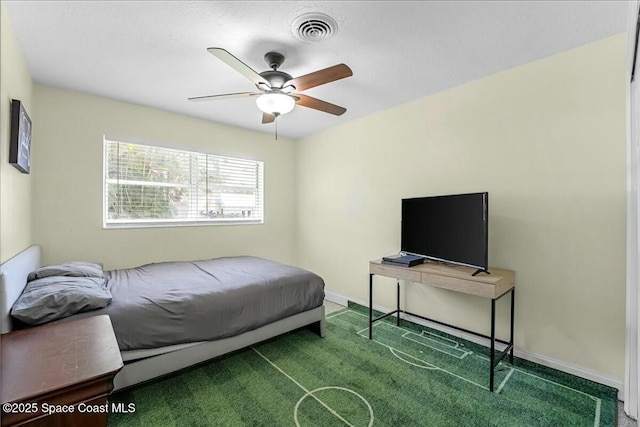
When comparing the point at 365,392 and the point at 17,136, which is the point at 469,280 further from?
the point at 17,136

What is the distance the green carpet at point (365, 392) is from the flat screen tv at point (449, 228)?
860 millimetres

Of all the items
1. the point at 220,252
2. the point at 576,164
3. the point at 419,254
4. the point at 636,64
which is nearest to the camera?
the point at 636,64

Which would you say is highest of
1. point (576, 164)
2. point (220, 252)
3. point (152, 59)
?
point (152, 59)

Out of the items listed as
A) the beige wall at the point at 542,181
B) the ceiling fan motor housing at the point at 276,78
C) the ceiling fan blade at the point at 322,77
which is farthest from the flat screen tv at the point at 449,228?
the ceiling fan motor housing at the point at 276,78

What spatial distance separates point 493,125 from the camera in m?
2.56

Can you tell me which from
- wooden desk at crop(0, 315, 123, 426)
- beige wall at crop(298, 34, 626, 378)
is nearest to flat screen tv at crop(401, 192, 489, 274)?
beige wall at crop(298, 34, 626, 378)

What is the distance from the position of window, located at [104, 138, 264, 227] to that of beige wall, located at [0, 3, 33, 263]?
2.60 ft

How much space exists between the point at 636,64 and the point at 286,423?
9.65 feet

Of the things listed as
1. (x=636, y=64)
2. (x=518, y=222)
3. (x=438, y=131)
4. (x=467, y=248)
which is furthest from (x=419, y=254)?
(x=636, y=64)

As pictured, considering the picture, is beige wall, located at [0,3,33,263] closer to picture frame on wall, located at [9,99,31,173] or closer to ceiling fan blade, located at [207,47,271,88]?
picture frame on wall, located at [9,99,31,173]

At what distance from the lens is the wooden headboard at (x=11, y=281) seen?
4.89 feet

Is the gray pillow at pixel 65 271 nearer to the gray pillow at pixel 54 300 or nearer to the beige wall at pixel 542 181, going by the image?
the gray pillow at pixel 54 300

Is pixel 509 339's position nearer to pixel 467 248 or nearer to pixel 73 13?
pixel 467 248

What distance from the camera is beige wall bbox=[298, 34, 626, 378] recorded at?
2008 millimetres
